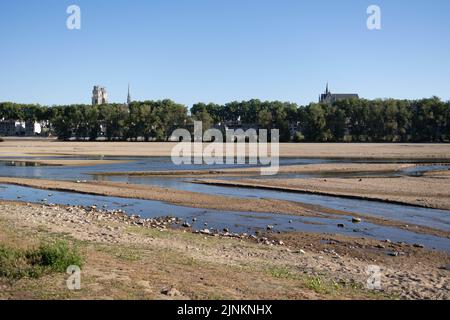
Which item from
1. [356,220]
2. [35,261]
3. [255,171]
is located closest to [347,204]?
[356,220]

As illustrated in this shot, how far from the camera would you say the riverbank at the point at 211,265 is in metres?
10.2

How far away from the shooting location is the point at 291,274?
1266 cm

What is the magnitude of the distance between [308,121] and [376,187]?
390 ft

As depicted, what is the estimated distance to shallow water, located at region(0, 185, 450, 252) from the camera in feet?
65.6

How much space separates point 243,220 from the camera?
23250 mm

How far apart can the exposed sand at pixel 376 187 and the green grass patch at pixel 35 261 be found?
2202 centimetres

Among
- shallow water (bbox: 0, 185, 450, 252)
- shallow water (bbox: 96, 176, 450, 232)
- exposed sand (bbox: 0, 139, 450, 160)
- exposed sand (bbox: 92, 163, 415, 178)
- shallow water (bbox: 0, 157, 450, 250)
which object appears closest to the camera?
shallow water (bbox: 0, 185, 450, 252)

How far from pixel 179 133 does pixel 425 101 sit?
80469 mm

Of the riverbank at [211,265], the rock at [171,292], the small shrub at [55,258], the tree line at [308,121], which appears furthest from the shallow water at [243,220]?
the tree line at [308,121]

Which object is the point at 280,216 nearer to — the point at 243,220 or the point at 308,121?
the point at 243,220

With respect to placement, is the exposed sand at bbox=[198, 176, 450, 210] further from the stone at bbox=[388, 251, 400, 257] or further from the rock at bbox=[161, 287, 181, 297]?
the rock at bbox=[161, 287, 181, 297]

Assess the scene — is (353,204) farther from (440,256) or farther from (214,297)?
(214,297)

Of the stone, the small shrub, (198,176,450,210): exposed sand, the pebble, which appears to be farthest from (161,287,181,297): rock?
(198,176,450,210): exposed sand

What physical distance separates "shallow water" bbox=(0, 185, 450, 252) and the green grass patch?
1000 centimetres
